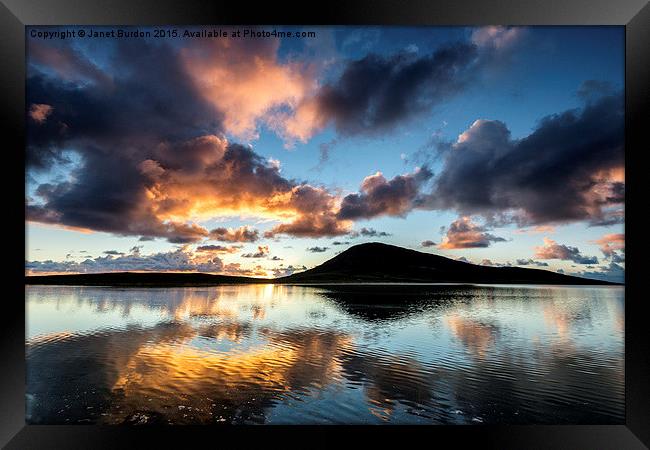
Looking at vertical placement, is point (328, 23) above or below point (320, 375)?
above

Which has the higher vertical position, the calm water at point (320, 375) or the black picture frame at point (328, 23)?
the black picture frame at point (328, 23)

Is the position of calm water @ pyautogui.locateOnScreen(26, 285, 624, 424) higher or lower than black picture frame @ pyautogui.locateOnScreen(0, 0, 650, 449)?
lower

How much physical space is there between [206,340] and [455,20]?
18.1 metres

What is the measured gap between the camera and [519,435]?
6629 millimetres

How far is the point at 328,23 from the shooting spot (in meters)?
7.05

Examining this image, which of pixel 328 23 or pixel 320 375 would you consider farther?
pixel 320 375

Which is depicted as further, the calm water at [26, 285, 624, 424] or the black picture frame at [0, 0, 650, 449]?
the calm water at [26, 285, 624, 424]

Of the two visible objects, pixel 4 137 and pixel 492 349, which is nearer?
pixel 4 137

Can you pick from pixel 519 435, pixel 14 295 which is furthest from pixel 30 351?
pixel 519 435

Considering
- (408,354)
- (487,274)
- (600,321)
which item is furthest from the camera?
(487,274)

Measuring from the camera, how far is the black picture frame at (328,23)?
662 cm

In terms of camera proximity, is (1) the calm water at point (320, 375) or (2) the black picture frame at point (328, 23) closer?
(2) the black picture frame at point (328, 23)

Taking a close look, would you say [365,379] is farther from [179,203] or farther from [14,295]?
[179,203]

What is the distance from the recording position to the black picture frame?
662 centimetres
